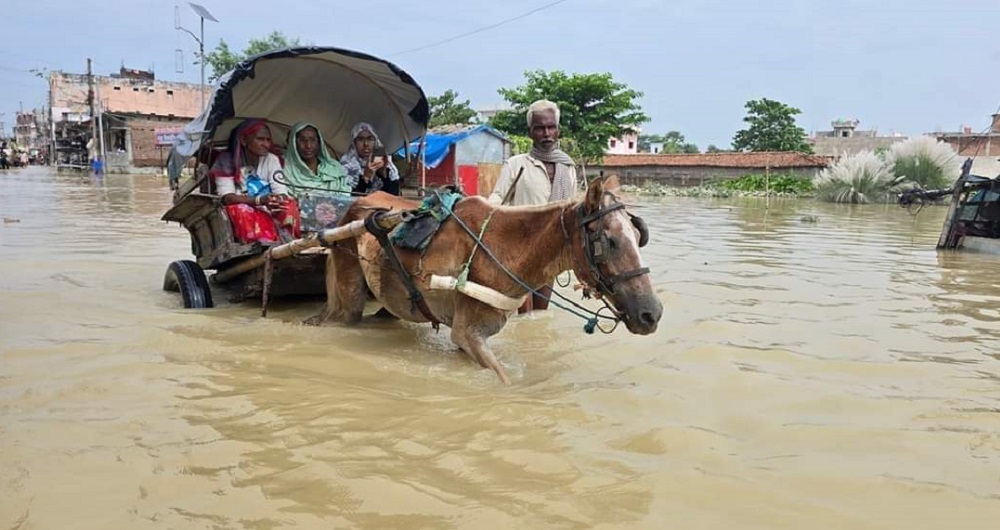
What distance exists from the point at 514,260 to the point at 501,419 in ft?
3.35

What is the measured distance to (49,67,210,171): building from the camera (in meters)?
49.3

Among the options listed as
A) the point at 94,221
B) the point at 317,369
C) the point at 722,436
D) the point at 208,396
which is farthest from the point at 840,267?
the point at 94,221

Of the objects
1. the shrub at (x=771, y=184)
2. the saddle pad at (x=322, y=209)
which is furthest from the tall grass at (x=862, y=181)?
the saddle pad at (x=322, y=209)

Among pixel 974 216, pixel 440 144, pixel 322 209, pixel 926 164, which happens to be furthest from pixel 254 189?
pixel 926 164

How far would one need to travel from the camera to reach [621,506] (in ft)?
8.91

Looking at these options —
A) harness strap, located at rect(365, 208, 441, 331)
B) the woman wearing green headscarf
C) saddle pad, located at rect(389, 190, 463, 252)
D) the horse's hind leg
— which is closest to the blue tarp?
the woman wearing green headscarf

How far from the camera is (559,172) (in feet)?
17.9

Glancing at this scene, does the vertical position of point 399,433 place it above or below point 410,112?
below

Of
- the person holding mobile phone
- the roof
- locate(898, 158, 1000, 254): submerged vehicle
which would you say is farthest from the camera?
the roof

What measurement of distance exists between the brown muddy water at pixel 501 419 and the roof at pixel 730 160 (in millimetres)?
34007

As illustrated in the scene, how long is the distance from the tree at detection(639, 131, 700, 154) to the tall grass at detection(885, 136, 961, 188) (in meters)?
44.3

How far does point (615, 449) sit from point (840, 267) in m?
8.15

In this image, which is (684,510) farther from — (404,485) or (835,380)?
(835,380)

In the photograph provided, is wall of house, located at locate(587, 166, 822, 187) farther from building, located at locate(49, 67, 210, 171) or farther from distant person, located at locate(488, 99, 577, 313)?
distant person, located at locate(488, 99, 577, 313)
